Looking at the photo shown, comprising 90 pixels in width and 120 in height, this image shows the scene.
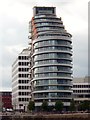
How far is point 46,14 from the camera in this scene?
108000mm

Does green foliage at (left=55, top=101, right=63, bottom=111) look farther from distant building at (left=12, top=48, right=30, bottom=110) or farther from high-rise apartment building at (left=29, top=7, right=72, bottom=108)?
distant building at (left=12, top=48, right=30, bottom=110)

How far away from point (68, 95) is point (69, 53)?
10.0 m

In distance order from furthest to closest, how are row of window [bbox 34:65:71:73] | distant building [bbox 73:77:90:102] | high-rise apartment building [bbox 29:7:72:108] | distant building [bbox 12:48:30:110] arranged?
distant building [bbox 73:77:90:102] → distant building [bbox 12:48:30:110] → row of window [bbox 34:65:71:73] → high-rise apartment building [bbox 29:7:72:108]

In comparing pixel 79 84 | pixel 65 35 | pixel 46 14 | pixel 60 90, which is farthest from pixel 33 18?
pixel 79 84

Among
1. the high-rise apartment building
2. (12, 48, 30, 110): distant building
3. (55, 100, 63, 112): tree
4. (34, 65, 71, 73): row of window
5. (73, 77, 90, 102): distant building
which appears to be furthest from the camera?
(73, 77, 90, 102): distant building

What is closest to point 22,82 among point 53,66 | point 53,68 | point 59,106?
point 53,68

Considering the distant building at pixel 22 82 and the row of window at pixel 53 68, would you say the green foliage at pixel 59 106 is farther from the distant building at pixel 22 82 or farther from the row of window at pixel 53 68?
the distant building at pixel 22 82

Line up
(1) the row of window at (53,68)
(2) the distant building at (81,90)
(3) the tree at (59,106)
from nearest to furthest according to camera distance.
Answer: (3) the tree at (59,106) < (1) the row of window at (53,68) < (2) the distant building at (81,90)

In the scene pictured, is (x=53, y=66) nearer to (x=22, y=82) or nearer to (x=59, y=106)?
(x=59, y=106)

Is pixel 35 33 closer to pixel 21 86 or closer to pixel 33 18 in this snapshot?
pixel 33 18

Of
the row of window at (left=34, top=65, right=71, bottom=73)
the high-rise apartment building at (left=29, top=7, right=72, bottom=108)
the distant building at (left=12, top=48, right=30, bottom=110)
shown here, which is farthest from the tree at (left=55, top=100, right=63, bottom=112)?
the distant building at (left=12, top=48, right=30, bottom=110)

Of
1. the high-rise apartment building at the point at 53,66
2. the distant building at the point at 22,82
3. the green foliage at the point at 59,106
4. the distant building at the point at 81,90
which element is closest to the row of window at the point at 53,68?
the high-rise apartment building at the point at 53,66

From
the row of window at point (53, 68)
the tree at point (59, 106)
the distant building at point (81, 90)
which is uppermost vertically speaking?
the row of window at point (53, 68)

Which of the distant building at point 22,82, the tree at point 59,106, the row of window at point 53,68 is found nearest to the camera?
the tree at point 59,106
